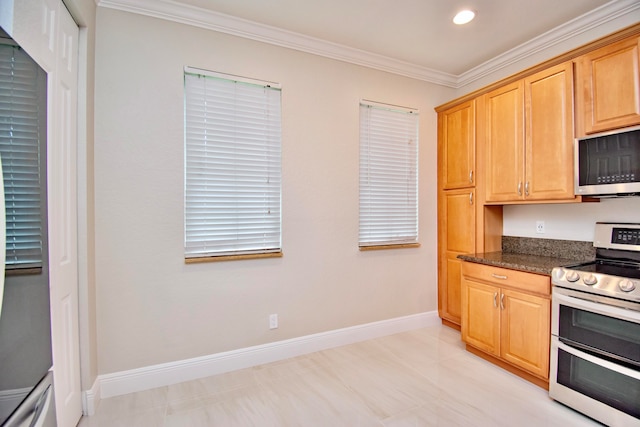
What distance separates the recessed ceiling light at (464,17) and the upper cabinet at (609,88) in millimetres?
831

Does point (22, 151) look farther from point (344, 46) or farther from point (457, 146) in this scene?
point (457, 146)

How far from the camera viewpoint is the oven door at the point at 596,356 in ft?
5.54

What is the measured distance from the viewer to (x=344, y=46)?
2.85 m

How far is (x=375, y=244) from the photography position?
312cm

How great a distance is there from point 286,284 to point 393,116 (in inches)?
80.7

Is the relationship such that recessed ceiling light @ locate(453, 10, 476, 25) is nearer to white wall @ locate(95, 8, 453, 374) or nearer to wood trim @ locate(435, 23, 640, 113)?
wood trim @ locate(435, 23, 640, 113)

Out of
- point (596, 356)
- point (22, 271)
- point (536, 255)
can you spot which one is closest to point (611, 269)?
point (596, 356)

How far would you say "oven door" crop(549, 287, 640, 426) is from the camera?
1.69 meters

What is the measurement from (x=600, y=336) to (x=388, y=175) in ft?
6.64

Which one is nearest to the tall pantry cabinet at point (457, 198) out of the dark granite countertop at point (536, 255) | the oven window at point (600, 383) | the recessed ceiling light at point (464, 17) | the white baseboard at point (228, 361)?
the dark granite countertop at point (536, 255)

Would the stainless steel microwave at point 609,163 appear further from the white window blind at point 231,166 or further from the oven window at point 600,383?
the white window blind at point 231,166

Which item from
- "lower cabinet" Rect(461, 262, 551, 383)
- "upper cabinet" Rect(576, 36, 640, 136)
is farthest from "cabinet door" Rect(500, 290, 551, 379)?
"upper cabinet" Rect(576, 36, 640, 136)

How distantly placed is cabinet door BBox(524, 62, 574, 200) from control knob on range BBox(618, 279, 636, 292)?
749mm

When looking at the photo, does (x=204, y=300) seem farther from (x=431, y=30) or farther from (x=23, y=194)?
(x=431, y=30)
